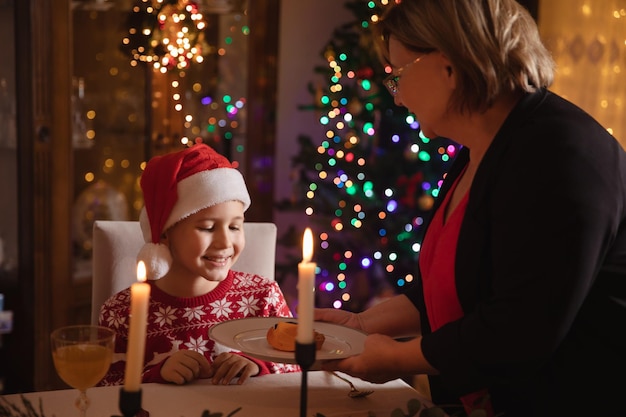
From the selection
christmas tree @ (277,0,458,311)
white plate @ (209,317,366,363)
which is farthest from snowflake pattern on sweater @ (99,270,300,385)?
christmas tree @ (277,0,458,311)

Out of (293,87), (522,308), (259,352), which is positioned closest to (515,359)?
(522,308)

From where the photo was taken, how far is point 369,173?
3.64 metres

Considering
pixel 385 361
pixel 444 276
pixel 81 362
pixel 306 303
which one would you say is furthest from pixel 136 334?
pixel 444 276

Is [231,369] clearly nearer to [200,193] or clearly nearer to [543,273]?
[200,193]

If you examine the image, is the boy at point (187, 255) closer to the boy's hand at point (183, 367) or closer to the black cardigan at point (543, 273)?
the boy's hand at point (183, 367)

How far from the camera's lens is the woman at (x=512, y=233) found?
48.4 inches

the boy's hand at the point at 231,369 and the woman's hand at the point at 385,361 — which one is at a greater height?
the woman's hand at the point at 385,361

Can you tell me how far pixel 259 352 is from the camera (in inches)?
57.1

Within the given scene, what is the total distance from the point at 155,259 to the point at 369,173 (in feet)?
6.31

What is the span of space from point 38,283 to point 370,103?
1648mm

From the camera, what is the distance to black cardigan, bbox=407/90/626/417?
1.22 metres

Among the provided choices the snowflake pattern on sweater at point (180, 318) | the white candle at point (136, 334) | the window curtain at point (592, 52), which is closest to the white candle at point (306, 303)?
the white candle at point (136, 334)

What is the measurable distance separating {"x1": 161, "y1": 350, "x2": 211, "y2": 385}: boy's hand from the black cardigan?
1.61ft

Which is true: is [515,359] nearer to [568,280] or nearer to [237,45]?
[568,280]
